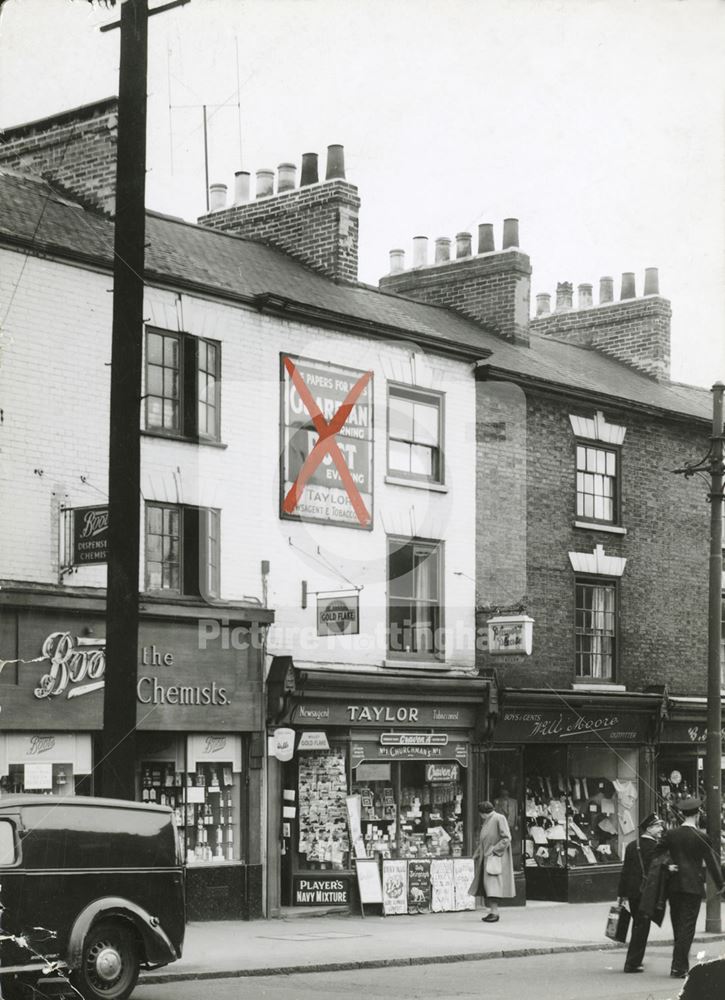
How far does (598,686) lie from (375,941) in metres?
8.88

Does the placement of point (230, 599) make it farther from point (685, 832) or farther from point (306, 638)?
point (685, 832)

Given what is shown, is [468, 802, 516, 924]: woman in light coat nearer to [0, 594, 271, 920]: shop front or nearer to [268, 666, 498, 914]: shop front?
[268, 666, 498, 914]: shop front

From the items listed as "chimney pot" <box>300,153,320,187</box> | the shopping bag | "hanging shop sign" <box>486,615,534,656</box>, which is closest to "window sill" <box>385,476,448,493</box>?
"hanging shop sign" <box>486,615,534,656</box>

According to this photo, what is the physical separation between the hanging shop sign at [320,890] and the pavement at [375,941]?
0.21 meters

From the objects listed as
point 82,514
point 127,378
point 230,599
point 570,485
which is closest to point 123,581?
point 127,378

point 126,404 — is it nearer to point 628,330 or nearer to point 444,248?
point 444,248

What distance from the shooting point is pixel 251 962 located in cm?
1474

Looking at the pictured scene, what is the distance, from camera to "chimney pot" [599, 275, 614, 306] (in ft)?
100

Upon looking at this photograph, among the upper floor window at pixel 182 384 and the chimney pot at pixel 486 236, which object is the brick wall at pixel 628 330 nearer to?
the chimney pot at pixel 486 236

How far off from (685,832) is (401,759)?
24.5 ft

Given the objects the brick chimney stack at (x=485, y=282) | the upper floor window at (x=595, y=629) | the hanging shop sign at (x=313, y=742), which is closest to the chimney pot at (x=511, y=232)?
the brick chimney stack at (x=485, y=282)

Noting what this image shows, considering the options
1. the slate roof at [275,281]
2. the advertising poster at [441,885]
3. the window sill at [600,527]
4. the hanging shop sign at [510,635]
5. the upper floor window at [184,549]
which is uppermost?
the slate roof at [275,281]

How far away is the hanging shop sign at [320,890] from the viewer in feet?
65.3

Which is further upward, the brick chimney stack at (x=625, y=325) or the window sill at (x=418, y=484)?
the brick chimney stack at (x=625, y=325)
